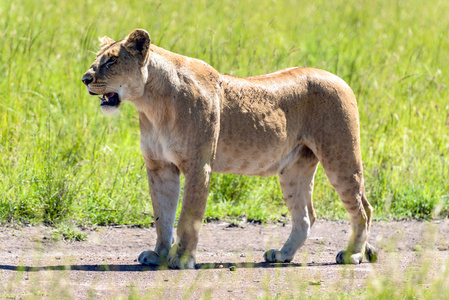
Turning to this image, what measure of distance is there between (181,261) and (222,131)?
0.95 m

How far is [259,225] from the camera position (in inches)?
252

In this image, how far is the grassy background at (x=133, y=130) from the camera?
6.02 m

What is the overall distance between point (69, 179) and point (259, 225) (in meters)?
1.76

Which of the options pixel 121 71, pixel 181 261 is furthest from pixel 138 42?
pixel 181 261

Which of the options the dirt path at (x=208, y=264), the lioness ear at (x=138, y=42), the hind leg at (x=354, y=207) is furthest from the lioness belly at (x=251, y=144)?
the lioness ear at (x=138, y=42)

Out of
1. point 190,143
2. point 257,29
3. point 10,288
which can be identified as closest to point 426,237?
point 190,143

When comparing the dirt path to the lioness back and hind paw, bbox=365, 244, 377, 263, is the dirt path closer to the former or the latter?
hind paw, bbox=365, 244, 377, 263

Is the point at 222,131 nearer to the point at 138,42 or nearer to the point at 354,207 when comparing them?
the point at 138,42

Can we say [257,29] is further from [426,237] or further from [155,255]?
[155,255]

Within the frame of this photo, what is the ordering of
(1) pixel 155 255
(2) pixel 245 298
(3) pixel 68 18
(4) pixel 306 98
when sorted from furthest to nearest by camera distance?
(3) pixel 68 18
(4) pixel 306 98
(1) pixel 155 255
(2) pixel 245 298

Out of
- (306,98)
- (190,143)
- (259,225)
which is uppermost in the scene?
(306,98)

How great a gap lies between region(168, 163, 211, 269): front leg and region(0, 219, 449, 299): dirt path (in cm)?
10

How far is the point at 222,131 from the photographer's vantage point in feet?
16.1

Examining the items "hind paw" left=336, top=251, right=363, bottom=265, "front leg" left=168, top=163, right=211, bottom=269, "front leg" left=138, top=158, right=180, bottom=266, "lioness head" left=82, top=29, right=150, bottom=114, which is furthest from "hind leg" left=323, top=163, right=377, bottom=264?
"lioness head" left=82, top=29, right=150, bottom=114
